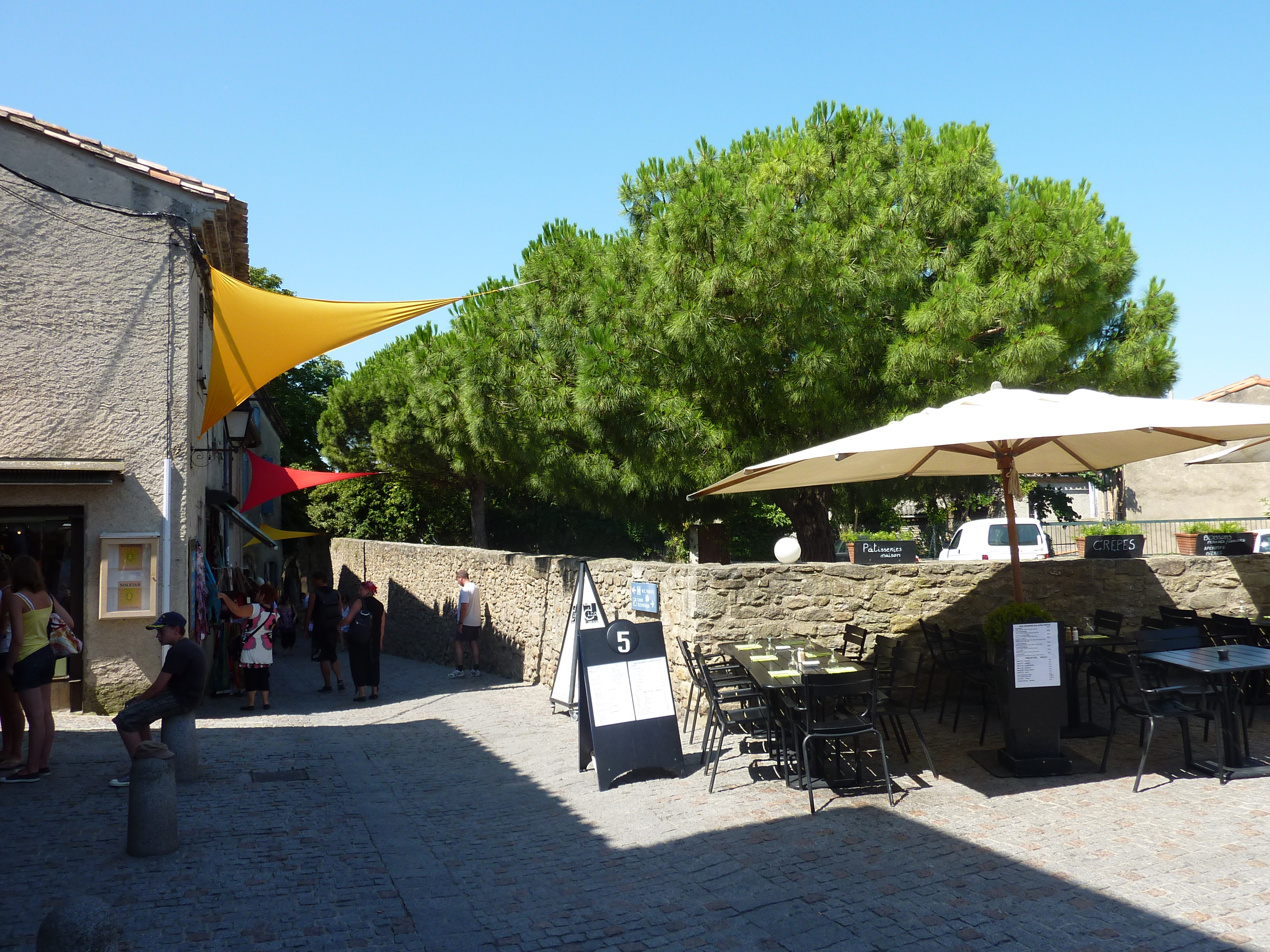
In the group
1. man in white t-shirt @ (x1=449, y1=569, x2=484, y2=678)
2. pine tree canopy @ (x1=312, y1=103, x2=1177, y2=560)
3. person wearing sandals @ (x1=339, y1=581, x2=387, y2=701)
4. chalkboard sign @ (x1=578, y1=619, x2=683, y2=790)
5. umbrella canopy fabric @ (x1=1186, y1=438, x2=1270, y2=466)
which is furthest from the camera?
man in white t-shirt @ (x1=449, y1=569, x2=484, y2=678)

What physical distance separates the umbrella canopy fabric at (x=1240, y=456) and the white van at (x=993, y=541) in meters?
8.61

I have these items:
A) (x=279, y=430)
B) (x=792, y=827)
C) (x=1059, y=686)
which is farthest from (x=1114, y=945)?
(x=279, y=430)

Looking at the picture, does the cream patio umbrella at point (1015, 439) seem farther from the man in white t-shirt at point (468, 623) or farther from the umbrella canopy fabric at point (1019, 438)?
the man in white t-shirt at point (468, 623)

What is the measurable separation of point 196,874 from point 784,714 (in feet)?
13.2

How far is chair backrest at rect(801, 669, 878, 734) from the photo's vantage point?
6180mm

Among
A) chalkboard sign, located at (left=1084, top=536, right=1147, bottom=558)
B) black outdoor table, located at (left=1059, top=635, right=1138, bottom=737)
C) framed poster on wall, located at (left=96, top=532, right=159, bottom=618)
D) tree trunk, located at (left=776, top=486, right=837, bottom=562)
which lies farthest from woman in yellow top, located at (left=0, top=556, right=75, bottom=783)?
chalkboard sign, located at (left=1084, top=536, right=1147, bottom=558)

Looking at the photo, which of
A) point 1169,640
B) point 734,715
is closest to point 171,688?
point 734,715

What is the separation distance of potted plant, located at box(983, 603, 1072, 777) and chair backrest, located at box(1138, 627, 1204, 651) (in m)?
1.09

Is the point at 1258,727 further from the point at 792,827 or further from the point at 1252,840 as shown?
the point at 792,827

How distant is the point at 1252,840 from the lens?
16.7 feet

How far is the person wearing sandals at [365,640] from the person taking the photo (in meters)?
11.8

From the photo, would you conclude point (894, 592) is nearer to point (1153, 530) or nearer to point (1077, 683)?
point (1077, 683)

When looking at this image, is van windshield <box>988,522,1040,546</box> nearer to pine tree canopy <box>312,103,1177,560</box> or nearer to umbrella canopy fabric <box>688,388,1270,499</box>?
pine tree canopy <box>312,103,1177,560</box>

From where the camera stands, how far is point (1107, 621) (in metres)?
8.95
